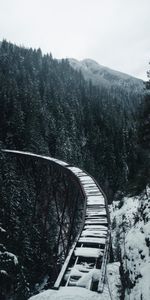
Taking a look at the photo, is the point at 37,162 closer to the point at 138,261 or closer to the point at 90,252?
the point at 138,261

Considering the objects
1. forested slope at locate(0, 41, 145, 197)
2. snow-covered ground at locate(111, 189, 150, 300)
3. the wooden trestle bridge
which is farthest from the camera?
forested slope at locate(0, 41, 145, 197)

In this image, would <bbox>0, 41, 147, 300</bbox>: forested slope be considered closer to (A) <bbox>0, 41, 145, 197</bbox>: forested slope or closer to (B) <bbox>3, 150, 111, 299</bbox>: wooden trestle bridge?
(A) <bbox>0, 41, 145, 197</bbox>: forested slope

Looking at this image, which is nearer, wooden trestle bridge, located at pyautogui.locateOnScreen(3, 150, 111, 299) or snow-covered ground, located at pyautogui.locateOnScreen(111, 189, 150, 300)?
wooden trestle bridge, located at pyautogui.locateOnScreen(3, 150, 111, 299)

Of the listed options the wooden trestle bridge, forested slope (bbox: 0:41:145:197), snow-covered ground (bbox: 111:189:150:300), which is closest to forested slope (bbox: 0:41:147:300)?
forested slope (bbox: 0:41:145:197)

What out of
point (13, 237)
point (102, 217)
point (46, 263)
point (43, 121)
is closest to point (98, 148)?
point (43, 121)

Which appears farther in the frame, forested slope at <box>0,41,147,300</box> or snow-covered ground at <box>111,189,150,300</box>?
forested slope at <box>0,41,147,300</box>

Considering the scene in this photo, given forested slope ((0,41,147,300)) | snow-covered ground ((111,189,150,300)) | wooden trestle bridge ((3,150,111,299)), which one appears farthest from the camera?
forested slope ((0,41,147,300))

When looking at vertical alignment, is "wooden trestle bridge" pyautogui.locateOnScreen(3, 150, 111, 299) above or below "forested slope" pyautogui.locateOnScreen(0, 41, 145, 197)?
below

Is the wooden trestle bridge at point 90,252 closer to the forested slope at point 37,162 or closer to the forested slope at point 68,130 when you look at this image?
the forested slope at point 37,162

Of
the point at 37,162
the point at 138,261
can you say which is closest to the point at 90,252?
the point at 138,261

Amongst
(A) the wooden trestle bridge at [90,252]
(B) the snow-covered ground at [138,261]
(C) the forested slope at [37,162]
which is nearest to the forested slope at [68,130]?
(C) the forested slope at [37,162]

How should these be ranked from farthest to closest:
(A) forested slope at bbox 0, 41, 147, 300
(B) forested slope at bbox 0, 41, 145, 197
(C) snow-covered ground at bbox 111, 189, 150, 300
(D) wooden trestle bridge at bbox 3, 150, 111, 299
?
(B) forested slope at bbox 0, 41, 145, 197 → (A) forested slope at bbox 0, 41, 147, 300 → (C) snow-covered ground at bbox 111, 189, 150, 300 → (D) wooden trestle bridge at bbox 3, 150, 111, 299

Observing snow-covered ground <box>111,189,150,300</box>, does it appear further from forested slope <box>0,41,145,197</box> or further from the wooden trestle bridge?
forested slope <box>0,41,145,197</box>

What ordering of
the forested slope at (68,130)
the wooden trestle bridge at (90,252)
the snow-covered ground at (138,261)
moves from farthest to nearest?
1. the forested slope at (68,130)
2. the snow-covered ground at (138,261)
3. the wooden trestle bridge at (90,252)
